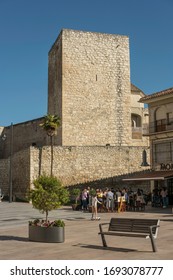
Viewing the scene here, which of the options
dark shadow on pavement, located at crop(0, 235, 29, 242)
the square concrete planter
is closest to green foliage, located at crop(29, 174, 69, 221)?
the square concrete planter

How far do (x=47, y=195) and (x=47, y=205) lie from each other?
29cm

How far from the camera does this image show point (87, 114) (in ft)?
122

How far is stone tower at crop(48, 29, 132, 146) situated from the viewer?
36656 millimetres

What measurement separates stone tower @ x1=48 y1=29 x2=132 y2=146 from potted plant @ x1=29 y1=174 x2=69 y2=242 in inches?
935

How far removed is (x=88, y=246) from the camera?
10047 millimetres

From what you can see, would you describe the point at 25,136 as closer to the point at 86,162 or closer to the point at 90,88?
the point at 90,88

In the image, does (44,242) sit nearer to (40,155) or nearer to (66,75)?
(40,155)

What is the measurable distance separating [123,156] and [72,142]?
4836 mm

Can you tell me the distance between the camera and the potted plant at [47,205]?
1077 cm

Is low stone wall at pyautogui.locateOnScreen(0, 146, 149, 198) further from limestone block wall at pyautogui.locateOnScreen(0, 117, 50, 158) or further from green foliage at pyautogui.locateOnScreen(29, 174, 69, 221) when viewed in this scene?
green foliage at pyautogui.locateOnScreen(29, 174, 69, 221)

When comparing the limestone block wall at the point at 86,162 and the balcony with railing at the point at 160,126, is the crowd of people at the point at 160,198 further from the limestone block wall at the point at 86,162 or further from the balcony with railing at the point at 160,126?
the limestone block wall at the point at 86,162

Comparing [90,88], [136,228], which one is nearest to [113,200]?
[136,228]

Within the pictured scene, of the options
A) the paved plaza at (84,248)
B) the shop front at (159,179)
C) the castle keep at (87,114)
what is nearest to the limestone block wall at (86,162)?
the castle keep at (87,114)
